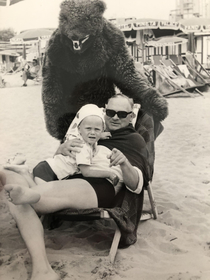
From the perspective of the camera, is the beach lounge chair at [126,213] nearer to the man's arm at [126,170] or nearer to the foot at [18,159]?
the man's arm at [126,170]

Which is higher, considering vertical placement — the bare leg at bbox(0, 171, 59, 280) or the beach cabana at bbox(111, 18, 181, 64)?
the beach cabana at bbox(111, 18, 181, 64)

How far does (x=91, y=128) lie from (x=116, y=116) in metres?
0.27

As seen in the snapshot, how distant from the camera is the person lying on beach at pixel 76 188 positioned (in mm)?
2221

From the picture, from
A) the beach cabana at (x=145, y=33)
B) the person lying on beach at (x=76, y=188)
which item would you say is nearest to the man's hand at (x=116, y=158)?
the person lying on beach at (x=76, y=188)

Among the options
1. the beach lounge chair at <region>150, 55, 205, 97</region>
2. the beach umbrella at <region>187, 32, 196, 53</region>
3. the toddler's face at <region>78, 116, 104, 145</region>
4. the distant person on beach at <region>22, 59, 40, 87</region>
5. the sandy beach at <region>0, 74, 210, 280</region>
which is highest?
the beach umbrella at <region>187, 32, 196, 53</region>

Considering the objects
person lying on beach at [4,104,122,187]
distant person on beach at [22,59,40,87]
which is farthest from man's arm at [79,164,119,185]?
distant person on beach at [22,59,40,87]

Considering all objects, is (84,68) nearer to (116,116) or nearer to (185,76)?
(116,116)

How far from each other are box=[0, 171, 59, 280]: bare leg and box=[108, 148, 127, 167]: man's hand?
2.10ft

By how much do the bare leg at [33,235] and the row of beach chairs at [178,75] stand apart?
1353 millimetres

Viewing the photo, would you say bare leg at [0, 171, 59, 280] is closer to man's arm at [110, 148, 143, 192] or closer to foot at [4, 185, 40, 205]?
foot at [4, 185, 40, 205]

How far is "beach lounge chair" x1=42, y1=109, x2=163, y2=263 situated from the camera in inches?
93.0

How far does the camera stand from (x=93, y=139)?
2.40 metres

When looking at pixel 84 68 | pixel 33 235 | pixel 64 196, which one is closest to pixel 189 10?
pixel 84 68

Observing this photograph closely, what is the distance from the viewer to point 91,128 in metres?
2.39
